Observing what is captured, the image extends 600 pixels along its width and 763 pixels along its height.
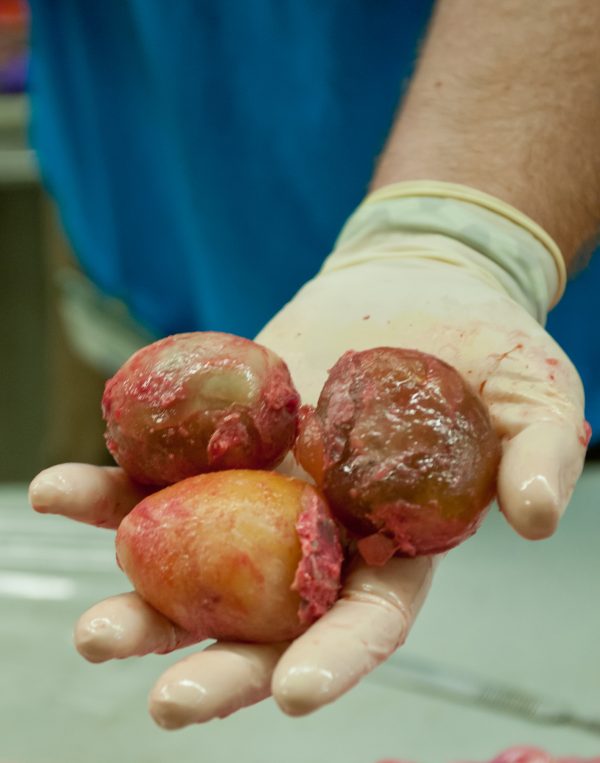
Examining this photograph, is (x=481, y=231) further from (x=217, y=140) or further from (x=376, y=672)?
(x=217, y=140)

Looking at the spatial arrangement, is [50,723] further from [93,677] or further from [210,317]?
[210,317]

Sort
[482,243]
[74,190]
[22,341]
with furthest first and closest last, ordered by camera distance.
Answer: [22,341]
[74,190]
[482,243]

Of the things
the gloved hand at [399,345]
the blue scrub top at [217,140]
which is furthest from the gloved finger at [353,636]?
the blue scrub top at [217,140]

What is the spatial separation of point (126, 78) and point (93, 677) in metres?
1.31

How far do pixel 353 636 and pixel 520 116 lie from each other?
2.81 ft

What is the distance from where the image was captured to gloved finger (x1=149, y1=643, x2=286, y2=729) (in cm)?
76

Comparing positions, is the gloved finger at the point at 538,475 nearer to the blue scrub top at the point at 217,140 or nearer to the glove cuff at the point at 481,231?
the glove cuff at the point at 481,231

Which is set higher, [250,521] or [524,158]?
[524,158]

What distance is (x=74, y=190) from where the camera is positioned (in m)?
2.26

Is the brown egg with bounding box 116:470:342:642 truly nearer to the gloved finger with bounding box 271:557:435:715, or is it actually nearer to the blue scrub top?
the gloved finger with bounding box 271:557:435:715

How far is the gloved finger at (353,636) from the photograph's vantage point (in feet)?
2.46

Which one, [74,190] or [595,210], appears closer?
[595,210]

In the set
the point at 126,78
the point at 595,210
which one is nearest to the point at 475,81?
the point at 595,210

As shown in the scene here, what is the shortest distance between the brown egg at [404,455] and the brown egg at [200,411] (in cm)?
6
